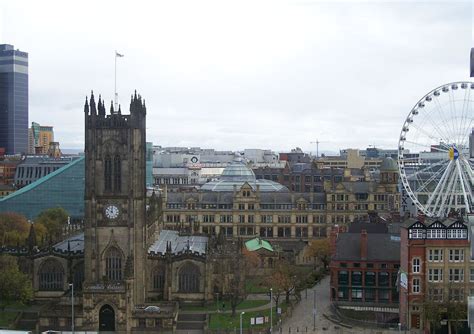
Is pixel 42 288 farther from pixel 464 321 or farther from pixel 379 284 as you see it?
pixel 464 321

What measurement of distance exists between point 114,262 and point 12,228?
1890 inches

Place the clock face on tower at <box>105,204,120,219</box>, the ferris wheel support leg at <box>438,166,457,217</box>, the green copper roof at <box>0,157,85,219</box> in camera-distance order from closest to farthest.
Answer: the clock face on tower at <box>105,204,120,219</box>
the ferris wheel support leg at <box>438,166,457,217</box>
the green copper roof at <box>0,157,85,219</box>

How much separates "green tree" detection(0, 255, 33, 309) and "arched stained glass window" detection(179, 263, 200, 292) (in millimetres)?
16361

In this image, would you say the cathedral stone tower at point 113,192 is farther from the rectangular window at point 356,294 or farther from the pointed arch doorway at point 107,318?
the rectangular window at point 356,294

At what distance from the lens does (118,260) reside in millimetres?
77688

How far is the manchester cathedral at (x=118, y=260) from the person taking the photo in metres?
72.2

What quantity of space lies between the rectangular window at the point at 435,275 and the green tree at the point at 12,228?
61932mm

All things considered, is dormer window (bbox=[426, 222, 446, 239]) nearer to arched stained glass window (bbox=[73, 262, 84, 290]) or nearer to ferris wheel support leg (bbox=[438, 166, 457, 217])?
ferris wheel support leg (bbox=[438, 166, 457, 217])

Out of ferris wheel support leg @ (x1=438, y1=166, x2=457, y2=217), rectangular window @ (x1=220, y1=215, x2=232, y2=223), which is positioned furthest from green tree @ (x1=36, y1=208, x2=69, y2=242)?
ferris wheel support leg @ (x1=438, y1=166, x2=457, y2=217)

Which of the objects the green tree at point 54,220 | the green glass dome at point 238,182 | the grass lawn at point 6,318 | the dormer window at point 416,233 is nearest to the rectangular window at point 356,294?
the dormer window at point 416,233

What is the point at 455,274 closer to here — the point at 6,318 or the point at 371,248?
the point at 371,248

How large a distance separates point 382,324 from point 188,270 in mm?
22530

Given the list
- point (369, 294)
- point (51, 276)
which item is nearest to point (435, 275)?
point (369, 294)

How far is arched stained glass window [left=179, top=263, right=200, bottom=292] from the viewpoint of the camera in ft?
273
